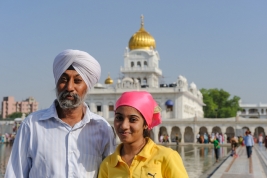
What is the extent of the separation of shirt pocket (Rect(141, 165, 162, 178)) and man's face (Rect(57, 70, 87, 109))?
0.69 meters

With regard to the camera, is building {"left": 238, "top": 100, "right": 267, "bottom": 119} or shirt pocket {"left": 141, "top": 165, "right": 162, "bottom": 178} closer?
shirt pocket {"left": 141, "top": 165, "right": 162, "bottom": 178}

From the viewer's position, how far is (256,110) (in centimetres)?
10162

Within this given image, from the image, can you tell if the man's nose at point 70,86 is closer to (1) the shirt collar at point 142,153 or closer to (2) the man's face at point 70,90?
(2) the man's face at point 70,90

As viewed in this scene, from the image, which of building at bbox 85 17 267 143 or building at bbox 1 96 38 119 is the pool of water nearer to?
building at bbox 85 17 267 143

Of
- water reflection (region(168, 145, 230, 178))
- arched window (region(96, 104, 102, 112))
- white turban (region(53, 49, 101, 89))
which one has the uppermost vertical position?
arched window (region(96, 104, 102, 112))

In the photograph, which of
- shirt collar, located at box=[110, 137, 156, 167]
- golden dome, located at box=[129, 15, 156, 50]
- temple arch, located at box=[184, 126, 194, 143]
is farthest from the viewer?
golden dome, located at box=[129, 15, 156, 50]

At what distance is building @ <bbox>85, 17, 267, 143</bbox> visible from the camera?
1746 inches

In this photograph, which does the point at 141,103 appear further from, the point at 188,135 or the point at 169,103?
the point at 169,103

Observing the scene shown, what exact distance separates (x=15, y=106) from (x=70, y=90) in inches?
5763

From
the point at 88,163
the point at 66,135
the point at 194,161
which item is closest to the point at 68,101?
the point at 66,135

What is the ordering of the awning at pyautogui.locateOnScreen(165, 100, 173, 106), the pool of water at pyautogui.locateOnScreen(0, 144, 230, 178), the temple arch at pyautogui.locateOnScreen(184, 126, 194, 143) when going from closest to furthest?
1. the pool of water at pyautogui.locateOnScreen(0, 144, 230, 178)
2. the temple arch at pyautogui.locateOnScreen(184, 126, 194, 143)
3. the awning at pyautogui.locateOnScreen(165, 100, 173, 106)

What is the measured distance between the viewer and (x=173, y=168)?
2.75 metres

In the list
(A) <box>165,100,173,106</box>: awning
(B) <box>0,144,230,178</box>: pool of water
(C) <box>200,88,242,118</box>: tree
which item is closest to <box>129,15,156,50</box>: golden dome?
(A) <box>165,100,173,106</box>: awning

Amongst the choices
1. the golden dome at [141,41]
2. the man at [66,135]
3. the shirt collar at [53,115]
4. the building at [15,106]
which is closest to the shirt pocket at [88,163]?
the man at [66,135]
